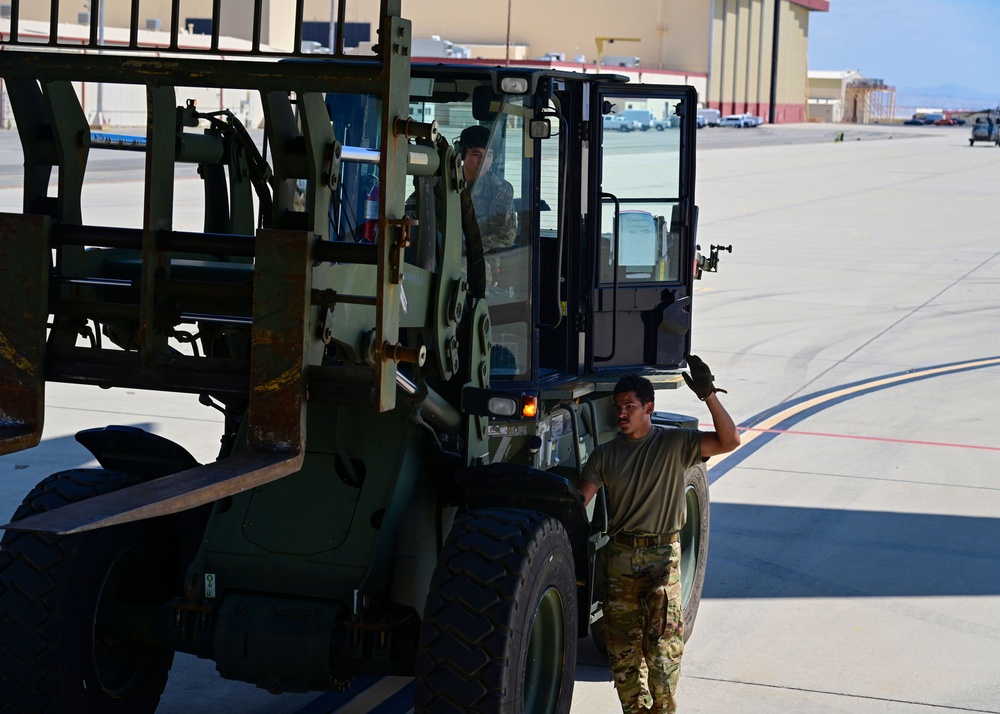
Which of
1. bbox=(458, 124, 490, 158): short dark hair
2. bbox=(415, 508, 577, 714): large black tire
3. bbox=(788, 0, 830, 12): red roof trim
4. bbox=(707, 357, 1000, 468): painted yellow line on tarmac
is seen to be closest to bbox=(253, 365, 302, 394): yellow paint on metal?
bbox=(415, 508, 577, 714): large black tire

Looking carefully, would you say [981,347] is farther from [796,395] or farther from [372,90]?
[372,90]

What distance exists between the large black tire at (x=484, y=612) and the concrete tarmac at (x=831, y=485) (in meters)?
1.55

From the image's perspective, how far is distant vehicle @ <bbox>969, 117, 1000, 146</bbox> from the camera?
80375mm

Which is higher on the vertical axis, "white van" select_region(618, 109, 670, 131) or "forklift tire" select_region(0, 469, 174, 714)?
"white van" select_region(618, 109, 670, 131)

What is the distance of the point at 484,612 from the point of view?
181 inches

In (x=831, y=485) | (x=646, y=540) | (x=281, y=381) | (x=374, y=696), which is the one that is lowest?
(x=374, y=696)

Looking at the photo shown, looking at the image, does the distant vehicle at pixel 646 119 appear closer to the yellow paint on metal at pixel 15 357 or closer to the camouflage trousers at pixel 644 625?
the camouflage trousers at pixel 644 625

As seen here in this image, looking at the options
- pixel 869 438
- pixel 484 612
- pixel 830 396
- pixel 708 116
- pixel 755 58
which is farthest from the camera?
pixel 755 58

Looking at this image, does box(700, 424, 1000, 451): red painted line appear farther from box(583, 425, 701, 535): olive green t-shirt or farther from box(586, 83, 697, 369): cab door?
box(583, 425, 701, 535): olive green t-shirt

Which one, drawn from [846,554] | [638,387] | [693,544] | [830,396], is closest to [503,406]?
[638,387]

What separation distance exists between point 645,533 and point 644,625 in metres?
0.38

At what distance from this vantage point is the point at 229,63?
14.1 ft

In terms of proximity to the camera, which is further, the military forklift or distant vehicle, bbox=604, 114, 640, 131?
distant vehicle, bbox=604, 114, 640, 131

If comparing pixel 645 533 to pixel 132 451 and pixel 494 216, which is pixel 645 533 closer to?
pixel 494 216
